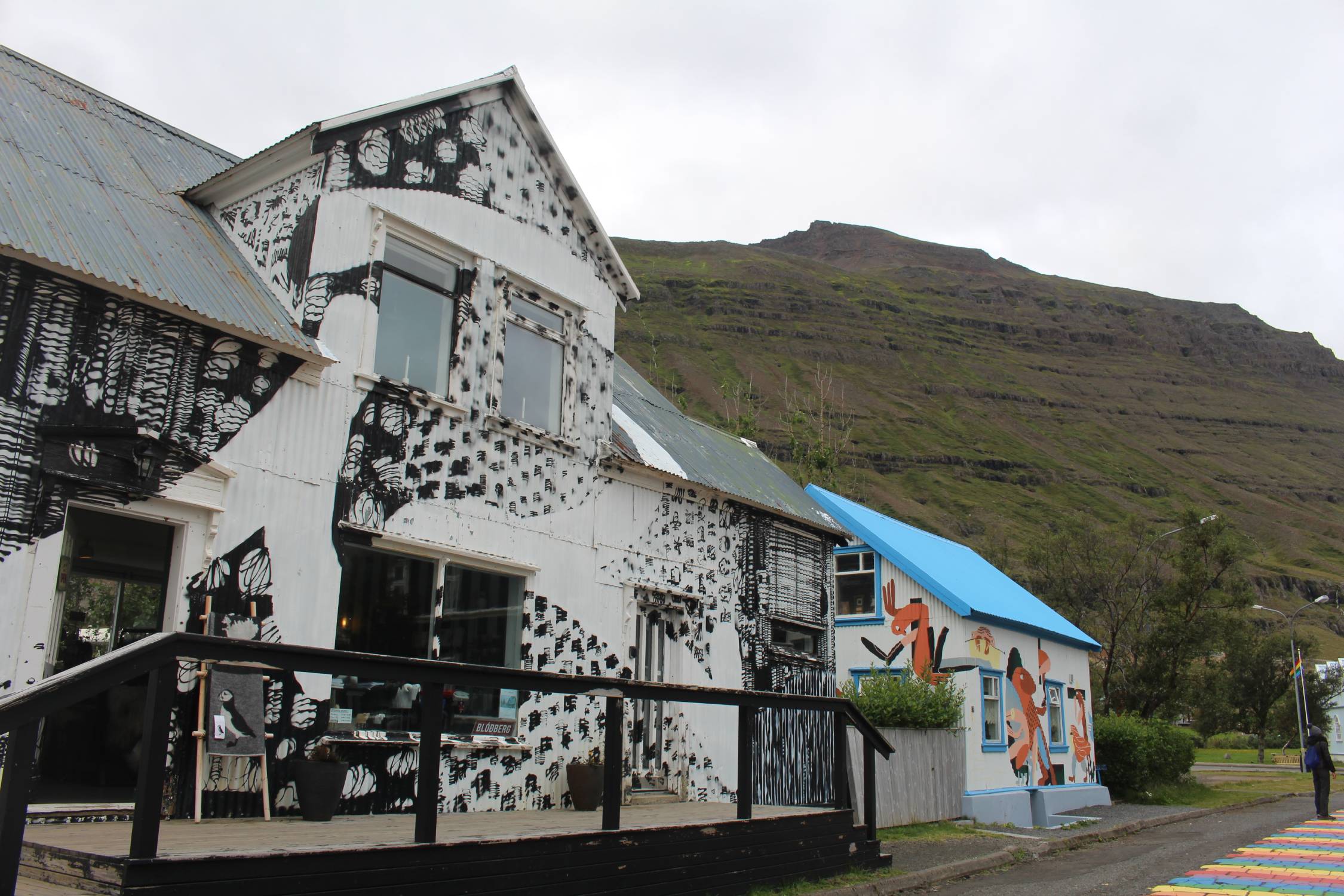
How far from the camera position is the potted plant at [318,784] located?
746 cm

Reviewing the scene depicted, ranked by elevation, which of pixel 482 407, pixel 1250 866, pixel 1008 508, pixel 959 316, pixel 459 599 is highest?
pixel 959 316

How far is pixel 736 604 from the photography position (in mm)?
13484

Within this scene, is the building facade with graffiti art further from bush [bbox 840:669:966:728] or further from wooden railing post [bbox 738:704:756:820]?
bush [bbox 840:669:966:728]

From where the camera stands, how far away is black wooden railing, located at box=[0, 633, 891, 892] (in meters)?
4.15

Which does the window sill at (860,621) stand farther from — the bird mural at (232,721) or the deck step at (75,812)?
the deck step at (75,812)

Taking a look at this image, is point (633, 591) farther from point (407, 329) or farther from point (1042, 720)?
point (1042, 720)

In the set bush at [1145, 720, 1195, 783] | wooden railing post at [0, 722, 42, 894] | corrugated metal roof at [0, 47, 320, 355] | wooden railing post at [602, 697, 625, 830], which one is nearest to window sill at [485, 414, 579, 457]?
corrugated metal roof at [0, 47, 320, 355]

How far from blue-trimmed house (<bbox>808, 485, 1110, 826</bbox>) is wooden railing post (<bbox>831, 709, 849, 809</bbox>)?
7822 millimetres

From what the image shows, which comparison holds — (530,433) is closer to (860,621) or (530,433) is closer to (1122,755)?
(860,621)

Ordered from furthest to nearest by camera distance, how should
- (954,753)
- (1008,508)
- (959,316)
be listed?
(959,316)
(1008,508)
(954,753)

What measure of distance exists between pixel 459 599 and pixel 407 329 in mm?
2609

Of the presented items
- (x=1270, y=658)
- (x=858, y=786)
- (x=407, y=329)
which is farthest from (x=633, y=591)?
(x=1270, y=658)

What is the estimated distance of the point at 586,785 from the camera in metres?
10.1

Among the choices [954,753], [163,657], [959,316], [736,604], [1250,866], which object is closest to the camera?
[163,657]
